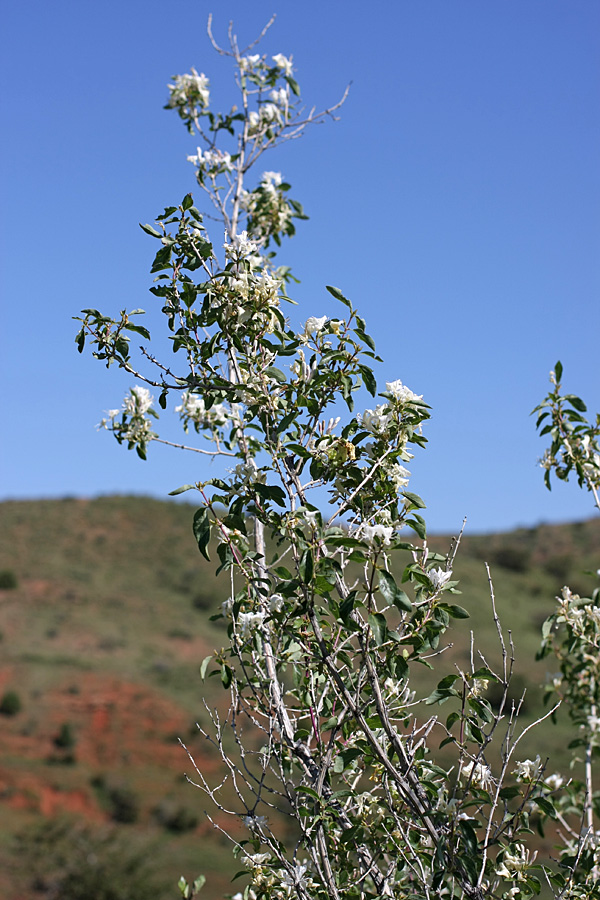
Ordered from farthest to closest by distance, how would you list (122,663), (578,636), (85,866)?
(122,663) → (85,866) → (578,636)

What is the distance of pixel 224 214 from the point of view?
13.4 feet

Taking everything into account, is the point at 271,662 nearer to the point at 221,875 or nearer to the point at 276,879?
the point at 276,879

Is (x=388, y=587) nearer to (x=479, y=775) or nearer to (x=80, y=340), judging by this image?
(x=479, y=775)

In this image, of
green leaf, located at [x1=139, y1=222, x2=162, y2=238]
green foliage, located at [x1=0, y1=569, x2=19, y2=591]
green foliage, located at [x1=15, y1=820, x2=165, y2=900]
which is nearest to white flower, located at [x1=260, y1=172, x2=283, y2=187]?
green leaf, located at [x1=139, y1=222, x2=162, y2=238]

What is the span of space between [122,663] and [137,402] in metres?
31.6

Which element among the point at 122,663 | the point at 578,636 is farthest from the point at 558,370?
the point at 122,663

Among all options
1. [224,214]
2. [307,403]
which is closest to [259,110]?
[224,214]

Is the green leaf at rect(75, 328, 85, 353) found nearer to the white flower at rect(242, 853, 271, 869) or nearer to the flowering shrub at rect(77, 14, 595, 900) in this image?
the flowering shrub at rect(77, 14, 595, 900)

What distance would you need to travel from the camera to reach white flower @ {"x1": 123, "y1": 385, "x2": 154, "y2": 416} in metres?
3.41

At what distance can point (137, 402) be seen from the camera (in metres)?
3.42

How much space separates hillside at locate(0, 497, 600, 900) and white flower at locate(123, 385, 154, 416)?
7.04 m

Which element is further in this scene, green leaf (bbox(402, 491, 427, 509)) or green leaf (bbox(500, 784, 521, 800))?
green leaf (bbox(500, 784, 521, 800))

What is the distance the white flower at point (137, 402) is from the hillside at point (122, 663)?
23.1 feet

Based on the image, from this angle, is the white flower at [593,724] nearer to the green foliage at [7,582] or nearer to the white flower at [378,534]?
the white flower at [378,534]
